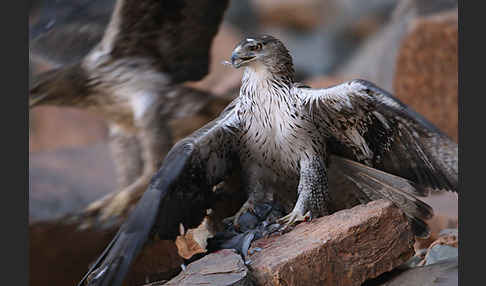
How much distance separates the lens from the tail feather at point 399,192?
7.01 feet

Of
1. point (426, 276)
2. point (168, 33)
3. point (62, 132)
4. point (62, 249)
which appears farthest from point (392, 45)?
point (62, 132)

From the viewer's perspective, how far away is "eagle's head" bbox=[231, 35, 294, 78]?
2.01 metres

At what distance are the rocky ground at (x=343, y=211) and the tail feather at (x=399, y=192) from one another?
0.42ft

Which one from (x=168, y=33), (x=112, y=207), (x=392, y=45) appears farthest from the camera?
(x=392, y=45)

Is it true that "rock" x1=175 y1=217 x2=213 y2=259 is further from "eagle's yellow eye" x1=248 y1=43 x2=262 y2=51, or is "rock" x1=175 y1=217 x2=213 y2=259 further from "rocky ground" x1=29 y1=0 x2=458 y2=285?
"eagle's yellow eye" x1=248 y1=43 x2=262 y2=51

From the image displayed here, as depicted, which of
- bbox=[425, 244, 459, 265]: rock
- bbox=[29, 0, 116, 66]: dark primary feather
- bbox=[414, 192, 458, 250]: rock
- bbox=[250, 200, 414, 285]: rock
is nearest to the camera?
bbox=[250, 200, 414, 285]: rock

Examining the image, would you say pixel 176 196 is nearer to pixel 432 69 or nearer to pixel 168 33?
pixel 168 33

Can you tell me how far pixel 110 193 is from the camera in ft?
11.4

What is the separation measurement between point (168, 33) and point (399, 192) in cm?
162

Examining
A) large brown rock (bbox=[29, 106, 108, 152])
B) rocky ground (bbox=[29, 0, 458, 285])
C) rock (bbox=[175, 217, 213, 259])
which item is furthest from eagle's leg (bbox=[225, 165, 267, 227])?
large brown rock (bbox=[29, 106, 108, 152])

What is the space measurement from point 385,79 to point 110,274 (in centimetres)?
302

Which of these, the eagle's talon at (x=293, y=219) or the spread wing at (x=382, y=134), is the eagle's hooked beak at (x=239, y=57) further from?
the eagle's talon at (x=293, y=219)

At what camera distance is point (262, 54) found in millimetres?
2053

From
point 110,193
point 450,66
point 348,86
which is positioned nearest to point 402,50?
point 450,66
